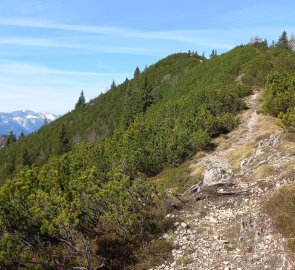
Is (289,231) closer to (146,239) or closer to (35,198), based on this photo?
(146,239)

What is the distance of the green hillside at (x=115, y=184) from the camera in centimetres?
1391

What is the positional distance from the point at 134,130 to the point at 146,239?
19281 mm

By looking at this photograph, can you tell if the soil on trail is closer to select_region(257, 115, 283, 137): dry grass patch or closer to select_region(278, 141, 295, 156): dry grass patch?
select_region(278, 141, 295, 156): dry grass patch

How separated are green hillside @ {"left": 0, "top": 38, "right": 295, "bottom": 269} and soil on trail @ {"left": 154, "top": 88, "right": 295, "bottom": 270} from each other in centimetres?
179

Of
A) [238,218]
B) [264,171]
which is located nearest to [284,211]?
[238,218]

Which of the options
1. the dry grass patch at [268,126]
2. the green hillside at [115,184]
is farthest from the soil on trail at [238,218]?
the dry grass patch at [268,126]

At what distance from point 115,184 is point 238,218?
5901 mm

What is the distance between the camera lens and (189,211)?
18031mm

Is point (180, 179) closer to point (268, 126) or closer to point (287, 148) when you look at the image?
point (287, 148)

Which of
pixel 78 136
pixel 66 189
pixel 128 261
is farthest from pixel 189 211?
pixel 78 136

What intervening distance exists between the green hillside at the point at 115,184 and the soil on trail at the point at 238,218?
1.79 meters

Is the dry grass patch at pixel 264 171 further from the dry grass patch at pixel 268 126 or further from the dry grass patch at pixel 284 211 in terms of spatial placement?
the dry grass patch at pixel 268 126

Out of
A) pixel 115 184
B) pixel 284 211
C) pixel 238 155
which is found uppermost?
pixel 238 155

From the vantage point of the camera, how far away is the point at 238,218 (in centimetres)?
1633
